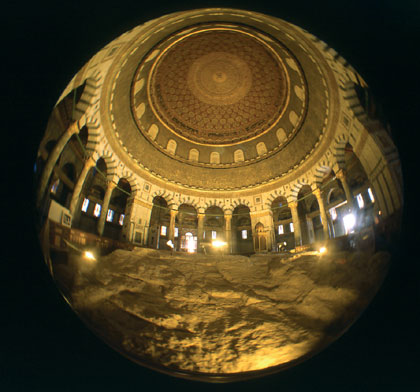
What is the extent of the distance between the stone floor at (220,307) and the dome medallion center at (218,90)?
4531 millimetres

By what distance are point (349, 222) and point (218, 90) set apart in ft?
26.2

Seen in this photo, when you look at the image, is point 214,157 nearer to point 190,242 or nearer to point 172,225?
point 172,225

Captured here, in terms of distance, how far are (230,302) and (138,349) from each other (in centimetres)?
146

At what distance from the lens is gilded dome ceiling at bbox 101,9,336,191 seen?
3.92 meters

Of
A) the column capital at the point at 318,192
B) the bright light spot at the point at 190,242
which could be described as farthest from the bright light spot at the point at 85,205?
the column capital at the point at 318,192

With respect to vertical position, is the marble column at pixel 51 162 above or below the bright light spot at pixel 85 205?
above

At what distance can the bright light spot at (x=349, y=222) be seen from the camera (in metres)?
3.35

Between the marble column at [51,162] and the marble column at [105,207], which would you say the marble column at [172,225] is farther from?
the marble column at [51,162]

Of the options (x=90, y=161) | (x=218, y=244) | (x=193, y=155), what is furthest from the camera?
(x=193, y=155)

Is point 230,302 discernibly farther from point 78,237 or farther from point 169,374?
point 78,237

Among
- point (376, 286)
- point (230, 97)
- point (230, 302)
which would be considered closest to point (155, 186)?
point (230, 302)

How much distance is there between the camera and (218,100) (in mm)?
9461

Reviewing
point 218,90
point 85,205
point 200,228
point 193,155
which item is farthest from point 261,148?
point 218,90

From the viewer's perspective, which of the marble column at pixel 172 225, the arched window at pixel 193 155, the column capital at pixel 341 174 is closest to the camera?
the column capital at pixel 341 174
